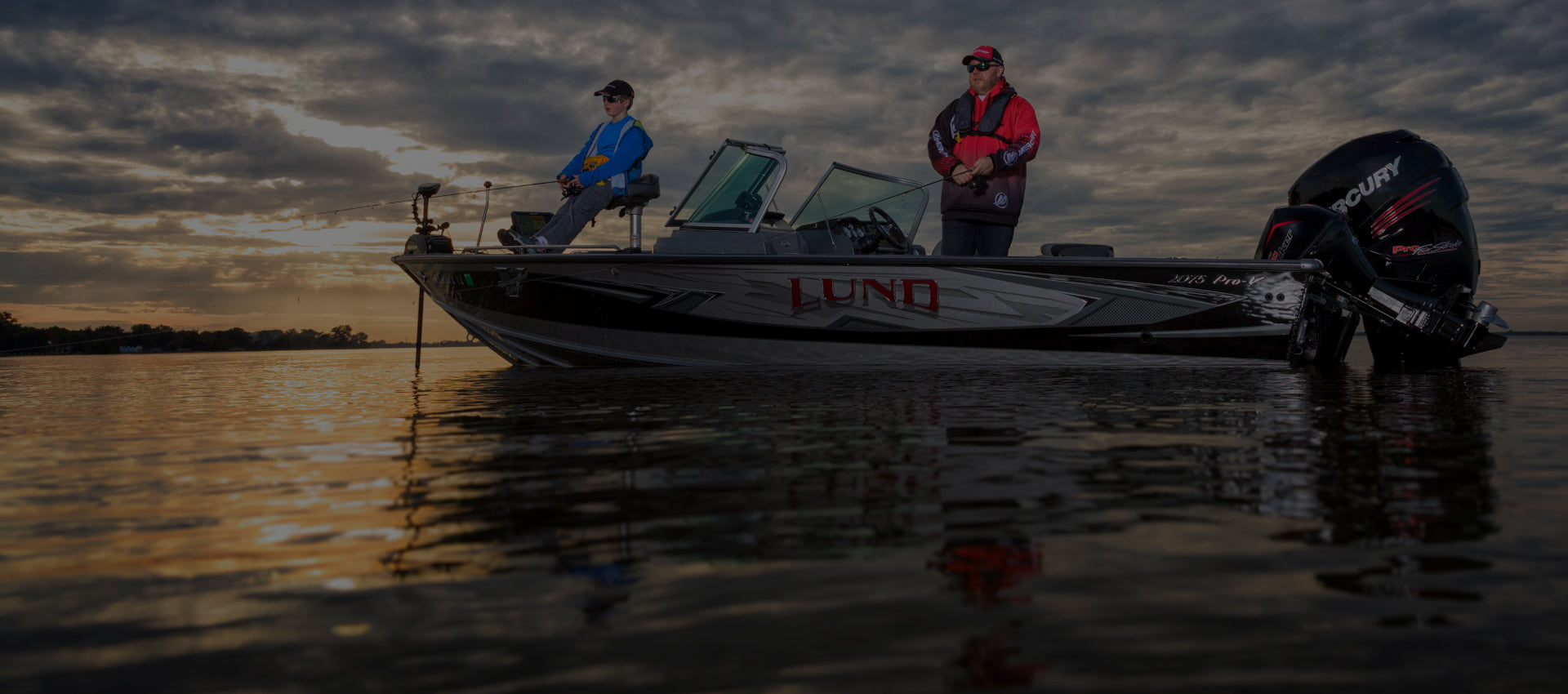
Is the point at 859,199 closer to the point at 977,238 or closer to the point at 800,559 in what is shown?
the point at 977,238

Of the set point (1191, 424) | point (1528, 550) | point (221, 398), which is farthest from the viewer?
point (221, 398)

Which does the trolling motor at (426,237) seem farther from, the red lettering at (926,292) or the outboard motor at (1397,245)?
the outboard motor at (1397,245)

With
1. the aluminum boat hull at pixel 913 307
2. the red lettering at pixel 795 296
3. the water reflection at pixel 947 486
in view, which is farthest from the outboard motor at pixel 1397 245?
the red lettering at pixel 795 296

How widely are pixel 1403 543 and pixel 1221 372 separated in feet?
19.0

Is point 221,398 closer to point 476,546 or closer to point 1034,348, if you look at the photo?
point 476,546

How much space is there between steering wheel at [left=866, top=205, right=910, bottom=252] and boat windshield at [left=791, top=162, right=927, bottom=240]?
0.02m

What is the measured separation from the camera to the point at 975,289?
749 cm

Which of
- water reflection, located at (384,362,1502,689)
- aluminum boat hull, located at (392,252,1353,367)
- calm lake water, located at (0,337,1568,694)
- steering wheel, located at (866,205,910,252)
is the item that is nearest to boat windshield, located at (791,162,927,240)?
steering wheel, located at (866,205,910,252)

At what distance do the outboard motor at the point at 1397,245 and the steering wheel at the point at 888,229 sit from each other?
120 inches

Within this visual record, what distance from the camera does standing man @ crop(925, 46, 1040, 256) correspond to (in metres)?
7.26

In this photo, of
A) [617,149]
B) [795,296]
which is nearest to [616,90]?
[617,149]

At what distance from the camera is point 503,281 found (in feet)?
25.8

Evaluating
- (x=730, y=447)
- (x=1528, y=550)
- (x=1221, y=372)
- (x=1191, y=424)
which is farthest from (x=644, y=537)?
(x=1221, y=372)

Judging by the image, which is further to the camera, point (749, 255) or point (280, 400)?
point (749, 255)
